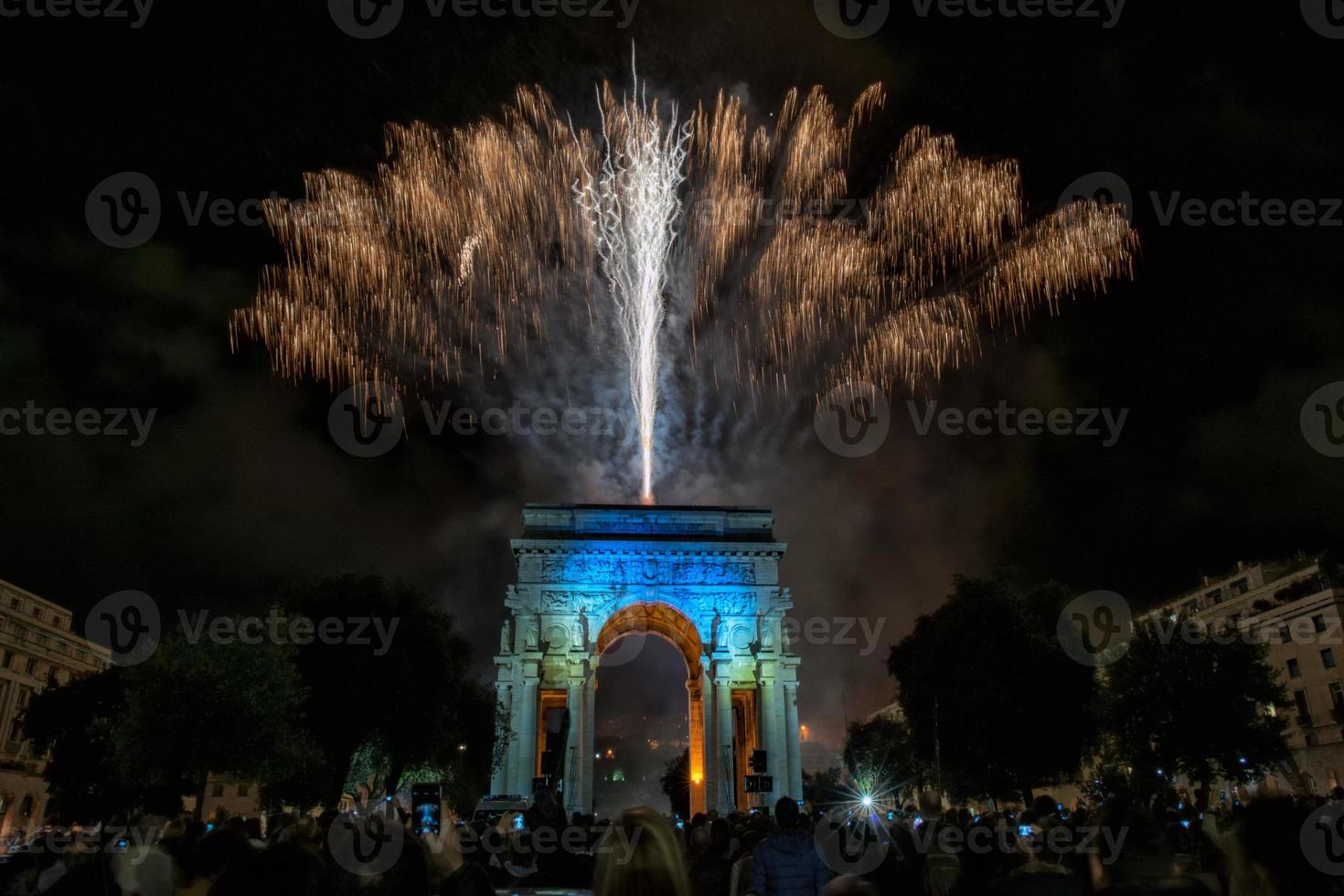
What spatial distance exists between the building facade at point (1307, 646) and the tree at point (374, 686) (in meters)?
40.0

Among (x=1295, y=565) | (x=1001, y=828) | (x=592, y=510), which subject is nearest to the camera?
(x=1001, y=828)

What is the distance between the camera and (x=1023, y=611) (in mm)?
45594

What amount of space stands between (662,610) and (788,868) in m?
49.7

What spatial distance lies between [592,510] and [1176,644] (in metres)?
33.2

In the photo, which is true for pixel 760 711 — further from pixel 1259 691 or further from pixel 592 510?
pixel 1259 691

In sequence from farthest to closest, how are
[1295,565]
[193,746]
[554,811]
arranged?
[1295,565] < [193,746] < [554,811]

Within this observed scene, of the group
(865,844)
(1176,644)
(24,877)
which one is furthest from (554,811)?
(1176,644)

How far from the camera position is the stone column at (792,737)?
51.8 m

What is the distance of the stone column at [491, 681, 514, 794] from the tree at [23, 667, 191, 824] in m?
16.1

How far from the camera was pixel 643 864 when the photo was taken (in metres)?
4.57

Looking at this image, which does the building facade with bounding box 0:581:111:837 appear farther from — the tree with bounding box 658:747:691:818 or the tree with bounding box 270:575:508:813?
the tree with bounding box 658:747:691:818

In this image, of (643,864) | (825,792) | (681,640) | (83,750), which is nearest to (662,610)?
(681,640)

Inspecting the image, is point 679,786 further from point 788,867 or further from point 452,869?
point 452,869

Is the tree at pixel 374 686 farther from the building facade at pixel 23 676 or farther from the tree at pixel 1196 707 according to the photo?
the tree at pixel 1196 707
